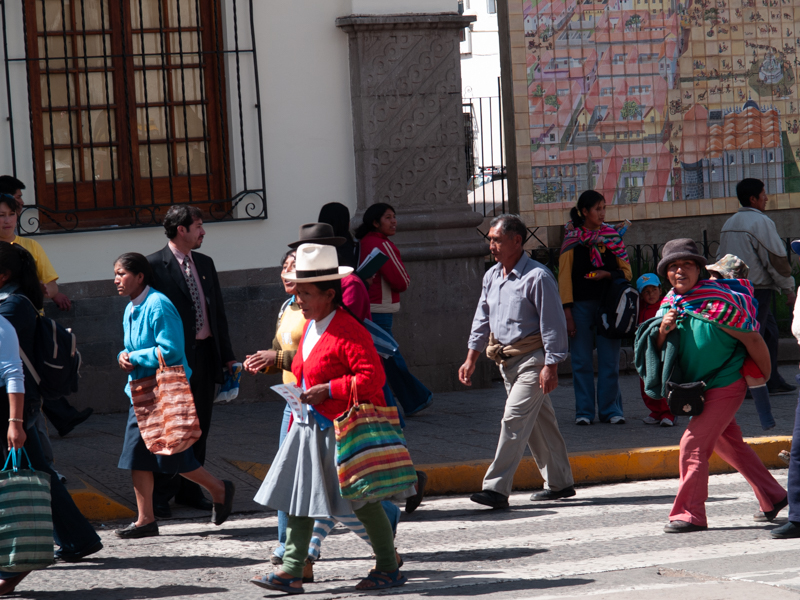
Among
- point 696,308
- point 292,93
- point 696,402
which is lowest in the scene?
point 696,402

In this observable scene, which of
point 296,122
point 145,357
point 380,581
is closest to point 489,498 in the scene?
point 380,581

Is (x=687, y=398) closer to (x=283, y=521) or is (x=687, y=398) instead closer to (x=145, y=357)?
(x=283, y=521)

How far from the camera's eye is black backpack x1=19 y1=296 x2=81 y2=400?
561 cm

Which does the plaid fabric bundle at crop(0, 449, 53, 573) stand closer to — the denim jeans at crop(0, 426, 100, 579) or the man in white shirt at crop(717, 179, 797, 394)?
the denim jeans at crop(0, 426, 100, 579)

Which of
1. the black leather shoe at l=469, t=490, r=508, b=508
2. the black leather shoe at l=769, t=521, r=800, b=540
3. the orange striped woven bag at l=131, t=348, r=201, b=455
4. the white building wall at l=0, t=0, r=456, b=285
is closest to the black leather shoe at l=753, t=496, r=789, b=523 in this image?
the black leather shoe at l=769, t=521, r=800, b=540

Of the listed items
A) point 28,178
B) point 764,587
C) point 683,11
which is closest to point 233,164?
point 28,178

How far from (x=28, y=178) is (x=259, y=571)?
18.9ft

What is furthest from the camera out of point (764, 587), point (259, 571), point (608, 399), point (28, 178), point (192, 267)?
point (28, 178)

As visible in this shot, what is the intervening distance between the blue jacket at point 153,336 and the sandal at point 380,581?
173 cm

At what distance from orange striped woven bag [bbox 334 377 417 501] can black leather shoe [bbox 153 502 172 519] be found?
7.76 ft

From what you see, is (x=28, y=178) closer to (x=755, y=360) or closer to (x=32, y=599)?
(x=32, y=599)

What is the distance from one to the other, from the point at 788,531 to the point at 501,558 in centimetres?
155

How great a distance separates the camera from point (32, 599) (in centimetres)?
531

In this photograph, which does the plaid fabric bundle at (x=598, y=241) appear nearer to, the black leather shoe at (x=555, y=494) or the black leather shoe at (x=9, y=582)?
the black leather shoe at (x=555, y=494)
